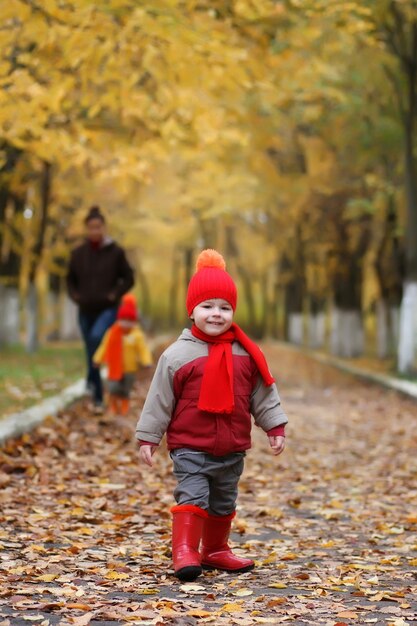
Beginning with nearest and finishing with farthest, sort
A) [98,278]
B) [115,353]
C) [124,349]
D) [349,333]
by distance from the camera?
1. [98,278]
2. [115,353]
3. [124,349]
4. [349,333]

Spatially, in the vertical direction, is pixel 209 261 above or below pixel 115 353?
above

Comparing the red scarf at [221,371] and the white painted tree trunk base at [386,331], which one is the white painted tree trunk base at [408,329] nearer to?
the white painted tree trunk base at [386,331]

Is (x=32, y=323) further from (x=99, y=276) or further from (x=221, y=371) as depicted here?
(x=221, y=371)

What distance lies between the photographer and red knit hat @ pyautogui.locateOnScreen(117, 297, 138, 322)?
45.0ft

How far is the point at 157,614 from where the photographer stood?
197 inches

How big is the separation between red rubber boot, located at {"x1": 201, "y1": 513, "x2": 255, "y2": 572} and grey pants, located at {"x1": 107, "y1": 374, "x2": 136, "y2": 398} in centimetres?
753

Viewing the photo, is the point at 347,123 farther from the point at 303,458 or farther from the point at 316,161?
the point at 303,458

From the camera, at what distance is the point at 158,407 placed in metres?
6.10

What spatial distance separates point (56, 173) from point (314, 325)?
699 inches

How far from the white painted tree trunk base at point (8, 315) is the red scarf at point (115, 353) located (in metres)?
14.2

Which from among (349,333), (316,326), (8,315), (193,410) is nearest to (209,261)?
(193,410)

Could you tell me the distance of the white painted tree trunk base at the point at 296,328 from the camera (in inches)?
1981

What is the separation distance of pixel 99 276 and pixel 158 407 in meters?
7.35

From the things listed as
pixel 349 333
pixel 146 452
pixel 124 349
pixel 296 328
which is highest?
pixel 124 349
